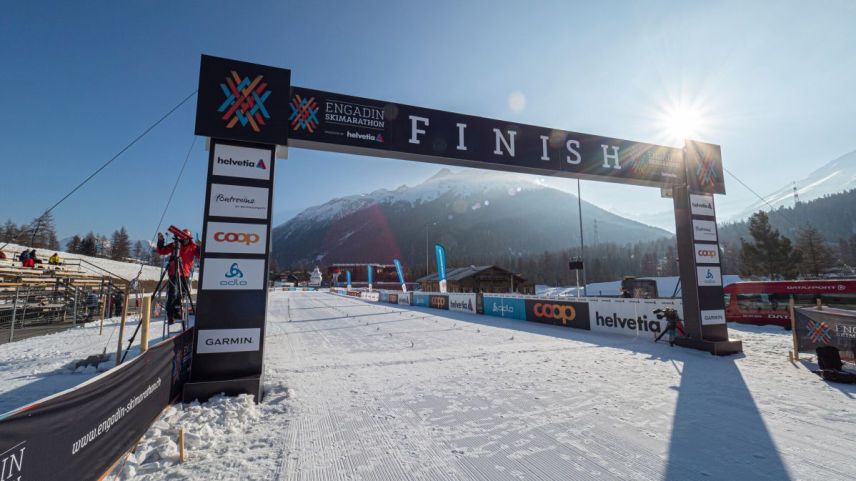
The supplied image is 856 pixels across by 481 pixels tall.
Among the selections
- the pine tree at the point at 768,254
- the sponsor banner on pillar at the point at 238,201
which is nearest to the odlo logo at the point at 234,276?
the sponsor banner on pillar at the point at 238,201

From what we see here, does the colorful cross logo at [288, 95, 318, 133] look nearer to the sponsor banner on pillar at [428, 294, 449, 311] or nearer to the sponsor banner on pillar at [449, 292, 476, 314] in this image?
the sponsor banner on pillar at [449, 292, 476, 314]

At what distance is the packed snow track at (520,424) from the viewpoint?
3525 millimetres

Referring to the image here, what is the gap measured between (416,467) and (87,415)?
2.94 metres

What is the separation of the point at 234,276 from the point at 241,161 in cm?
206

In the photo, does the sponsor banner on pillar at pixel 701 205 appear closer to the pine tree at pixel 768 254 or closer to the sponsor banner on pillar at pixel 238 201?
the sponsor banner on pillar at pixel 238 201

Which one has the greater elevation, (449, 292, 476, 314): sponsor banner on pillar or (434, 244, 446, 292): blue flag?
(434, 244, 446, 292): blue flag

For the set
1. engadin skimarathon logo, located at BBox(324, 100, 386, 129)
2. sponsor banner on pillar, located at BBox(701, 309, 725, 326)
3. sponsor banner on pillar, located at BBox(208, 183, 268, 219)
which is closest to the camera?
sponsor banner on pillar, located at BBox(208, 183, 268, 219)

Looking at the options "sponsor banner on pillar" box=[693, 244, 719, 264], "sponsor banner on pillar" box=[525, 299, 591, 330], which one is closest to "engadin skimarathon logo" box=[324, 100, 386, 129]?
"sponsor banner on pillar" box=[693, 244, 719, 264]

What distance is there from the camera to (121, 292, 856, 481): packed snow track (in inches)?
139

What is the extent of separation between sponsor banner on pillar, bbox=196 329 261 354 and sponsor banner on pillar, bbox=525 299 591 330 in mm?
12745

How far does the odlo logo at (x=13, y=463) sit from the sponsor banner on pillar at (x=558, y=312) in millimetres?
15206

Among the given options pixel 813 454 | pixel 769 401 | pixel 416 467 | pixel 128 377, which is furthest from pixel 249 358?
pixel 769 401

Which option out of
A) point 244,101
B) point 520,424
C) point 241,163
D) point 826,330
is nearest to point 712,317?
point 826,330

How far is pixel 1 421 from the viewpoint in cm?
196
